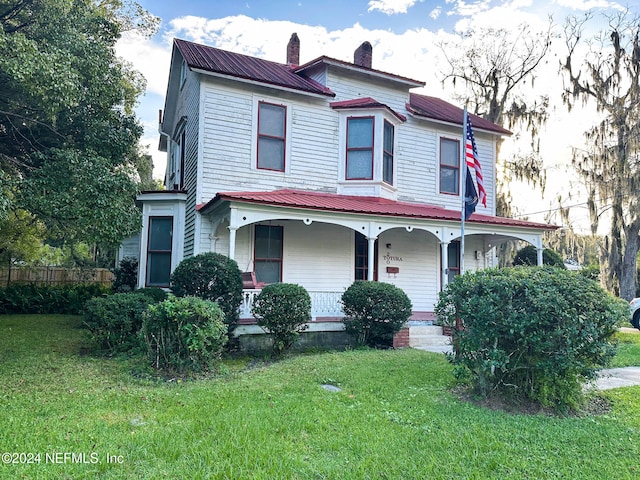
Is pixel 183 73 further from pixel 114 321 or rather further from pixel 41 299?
pixel 114 321

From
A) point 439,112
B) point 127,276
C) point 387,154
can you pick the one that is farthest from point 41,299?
point 439,112

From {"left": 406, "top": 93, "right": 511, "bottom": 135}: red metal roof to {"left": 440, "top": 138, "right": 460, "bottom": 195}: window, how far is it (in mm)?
757

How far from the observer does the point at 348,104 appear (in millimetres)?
12875

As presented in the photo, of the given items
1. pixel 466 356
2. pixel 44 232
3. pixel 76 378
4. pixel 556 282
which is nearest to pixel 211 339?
pixel 76 378

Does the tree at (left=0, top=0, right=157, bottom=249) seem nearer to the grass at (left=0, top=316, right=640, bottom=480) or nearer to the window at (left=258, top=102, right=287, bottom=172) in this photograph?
the grass at (left=0, top=316, right=640, bottom=480)

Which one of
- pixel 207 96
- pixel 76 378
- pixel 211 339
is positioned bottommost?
pixel 76 378

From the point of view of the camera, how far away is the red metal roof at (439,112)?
14.3 metres

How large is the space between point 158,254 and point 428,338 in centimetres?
735

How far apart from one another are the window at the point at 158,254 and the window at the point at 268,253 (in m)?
2.47

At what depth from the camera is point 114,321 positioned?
328 inches

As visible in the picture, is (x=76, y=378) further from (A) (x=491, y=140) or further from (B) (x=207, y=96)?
(A) (x=491, y=140)

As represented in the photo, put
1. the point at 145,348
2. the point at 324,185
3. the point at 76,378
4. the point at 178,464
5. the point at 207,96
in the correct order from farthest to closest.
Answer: the point at 324,185
the point at 207,96
the point at 145,348
the point at 76,378
the point at 178,464

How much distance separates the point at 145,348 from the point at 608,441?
6.13 m

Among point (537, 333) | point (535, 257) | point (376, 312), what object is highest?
point (535, 257)
